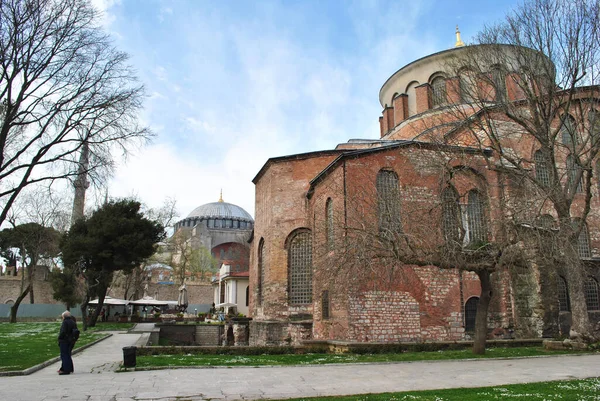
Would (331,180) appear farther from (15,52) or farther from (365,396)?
(365,396)

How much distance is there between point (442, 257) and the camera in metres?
11.9

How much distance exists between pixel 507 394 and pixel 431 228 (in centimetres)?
647

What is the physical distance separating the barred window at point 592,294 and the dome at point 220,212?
173 ft

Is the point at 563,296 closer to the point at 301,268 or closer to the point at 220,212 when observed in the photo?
the point at 301,268

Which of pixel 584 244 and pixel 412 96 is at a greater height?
pixel 412 96

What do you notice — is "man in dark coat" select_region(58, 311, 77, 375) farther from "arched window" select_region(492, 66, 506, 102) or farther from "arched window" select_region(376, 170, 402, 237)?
"arched window" select_region(492, 66, 506, 102)

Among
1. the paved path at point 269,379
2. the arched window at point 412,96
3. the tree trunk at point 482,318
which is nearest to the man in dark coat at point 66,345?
the paved path at point 269,379

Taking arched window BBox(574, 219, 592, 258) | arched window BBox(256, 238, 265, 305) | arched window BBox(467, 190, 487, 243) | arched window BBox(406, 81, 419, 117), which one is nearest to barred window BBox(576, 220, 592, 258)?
arched window BBox(574, 219, 592, 258)

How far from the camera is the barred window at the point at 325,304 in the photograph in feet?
59.4

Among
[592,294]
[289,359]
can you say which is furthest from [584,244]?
[289,359]

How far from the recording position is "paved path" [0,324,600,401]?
6828mm

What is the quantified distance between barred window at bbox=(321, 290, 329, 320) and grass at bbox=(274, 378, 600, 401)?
10854 mm

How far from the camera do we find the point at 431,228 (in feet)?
42.1

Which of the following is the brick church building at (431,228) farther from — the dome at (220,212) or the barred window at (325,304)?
the dome at (220,212)
